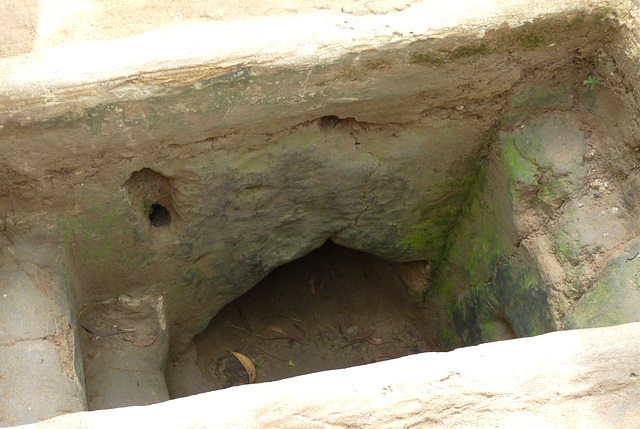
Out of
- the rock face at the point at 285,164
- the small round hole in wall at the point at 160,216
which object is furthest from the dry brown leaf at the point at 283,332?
the small round hole in wall at the point at 160,216

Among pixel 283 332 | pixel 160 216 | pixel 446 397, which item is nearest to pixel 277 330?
pixel 283 332

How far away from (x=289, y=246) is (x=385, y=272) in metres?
0.76

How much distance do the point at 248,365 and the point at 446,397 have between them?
5.89ft

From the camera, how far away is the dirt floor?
307 cm

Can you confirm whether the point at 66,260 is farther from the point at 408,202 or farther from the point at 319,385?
the point at 408,202

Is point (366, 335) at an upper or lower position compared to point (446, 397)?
upper

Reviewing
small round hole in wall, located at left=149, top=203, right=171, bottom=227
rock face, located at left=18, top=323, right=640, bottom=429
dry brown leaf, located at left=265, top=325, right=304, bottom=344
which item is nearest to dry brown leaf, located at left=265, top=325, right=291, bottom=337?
dry brown leaf, located at left=265, top=325, right=304, bottom=344

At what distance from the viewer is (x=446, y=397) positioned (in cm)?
135

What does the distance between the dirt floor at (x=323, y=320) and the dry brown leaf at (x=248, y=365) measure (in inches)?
0.6

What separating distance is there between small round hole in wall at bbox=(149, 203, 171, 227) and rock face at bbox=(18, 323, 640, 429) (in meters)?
1.05

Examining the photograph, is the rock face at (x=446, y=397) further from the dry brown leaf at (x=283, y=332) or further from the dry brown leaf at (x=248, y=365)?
the dry brown leaf at (x=283, y=332)

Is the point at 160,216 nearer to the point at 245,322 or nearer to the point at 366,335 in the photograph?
the point at 245,322

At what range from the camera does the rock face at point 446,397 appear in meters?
1.31

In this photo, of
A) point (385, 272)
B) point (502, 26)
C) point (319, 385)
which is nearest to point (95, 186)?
point (319, 385)
